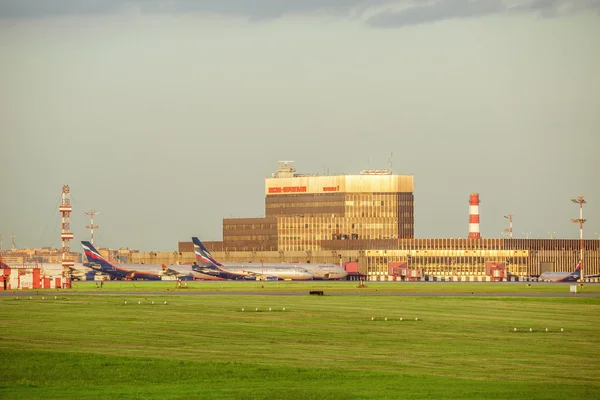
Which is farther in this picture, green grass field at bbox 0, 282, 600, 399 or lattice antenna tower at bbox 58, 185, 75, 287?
lattice antenna tower at bbox 58, 185, 75, 287

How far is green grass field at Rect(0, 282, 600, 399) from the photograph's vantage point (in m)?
45.9

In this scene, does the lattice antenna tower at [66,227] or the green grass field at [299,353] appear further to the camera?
the lattice antenna tower at [66,227]

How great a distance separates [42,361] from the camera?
5531 centimetres

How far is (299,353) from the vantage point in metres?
59.6

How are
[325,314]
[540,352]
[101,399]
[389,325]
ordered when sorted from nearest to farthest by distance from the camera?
[101,399] → [540,352] → [389,325] → [325,314]

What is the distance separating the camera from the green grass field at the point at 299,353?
45906mm

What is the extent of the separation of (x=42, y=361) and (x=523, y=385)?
24.6 metres

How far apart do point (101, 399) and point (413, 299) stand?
80.9 metres

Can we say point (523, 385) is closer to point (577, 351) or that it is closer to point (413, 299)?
point (577, 351)

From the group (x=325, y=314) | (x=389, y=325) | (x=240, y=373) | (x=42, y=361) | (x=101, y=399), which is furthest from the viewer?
(x=325, y=314)

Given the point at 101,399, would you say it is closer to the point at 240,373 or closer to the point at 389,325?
the point at 240,373

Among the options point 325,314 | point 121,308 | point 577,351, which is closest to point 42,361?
point 577,351

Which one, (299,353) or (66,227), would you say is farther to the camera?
(66,227)

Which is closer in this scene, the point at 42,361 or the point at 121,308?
the point at 42,361
